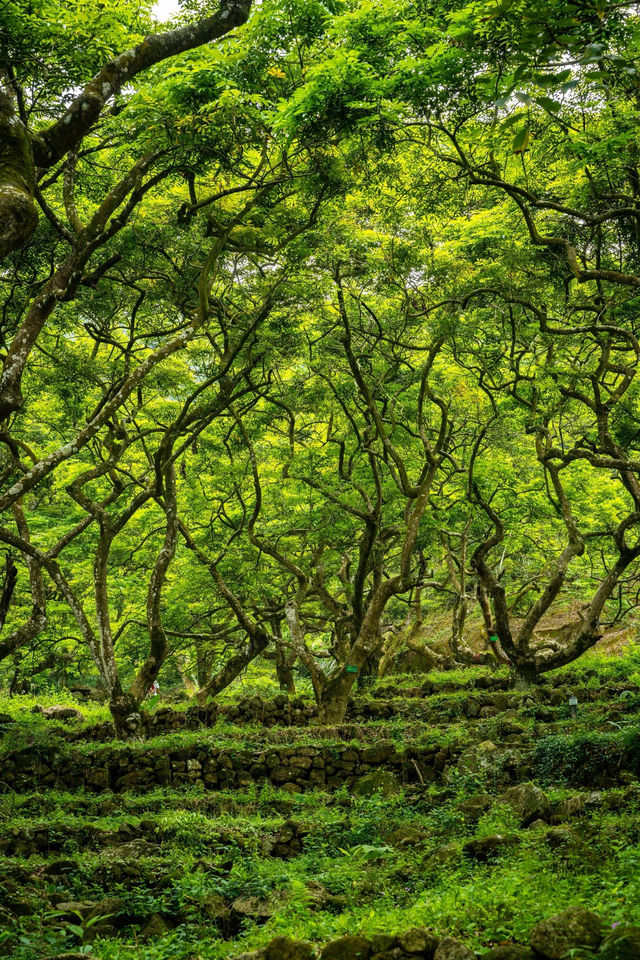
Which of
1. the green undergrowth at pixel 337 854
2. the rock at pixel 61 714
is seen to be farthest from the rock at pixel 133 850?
the rock at pixel 61 714

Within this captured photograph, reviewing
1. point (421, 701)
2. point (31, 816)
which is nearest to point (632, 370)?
point (421, 701)

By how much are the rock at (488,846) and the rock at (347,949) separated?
186 centimetres

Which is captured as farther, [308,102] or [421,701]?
[421,701]

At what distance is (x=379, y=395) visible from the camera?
12.8 metres

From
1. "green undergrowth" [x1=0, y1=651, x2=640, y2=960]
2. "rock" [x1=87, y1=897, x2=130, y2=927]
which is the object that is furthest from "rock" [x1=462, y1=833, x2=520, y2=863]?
"rock" [x1=87, y1=897, x2=130, y2=927]

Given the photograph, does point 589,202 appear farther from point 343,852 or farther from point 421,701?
point 421,701

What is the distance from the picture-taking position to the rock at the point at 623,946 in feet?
9.57

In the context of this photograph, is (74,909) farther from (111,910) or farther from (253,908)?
(253,908)

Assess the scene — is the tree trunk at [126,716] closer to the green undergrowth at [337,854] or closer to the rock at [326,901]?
the green undergrowth at [337,854]

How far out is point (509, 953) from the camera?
3.27m

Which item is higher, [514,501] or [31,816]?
[514,501]

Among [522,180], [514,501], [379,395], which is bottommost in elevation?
[514,501]

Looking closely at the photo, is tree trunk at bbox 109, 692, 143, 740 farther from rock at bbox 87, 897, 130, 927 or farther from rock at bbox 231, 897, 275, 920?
rock at bbox 231, 897, 275, 920

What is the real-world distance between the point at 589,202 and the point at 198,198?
489 centimetres
